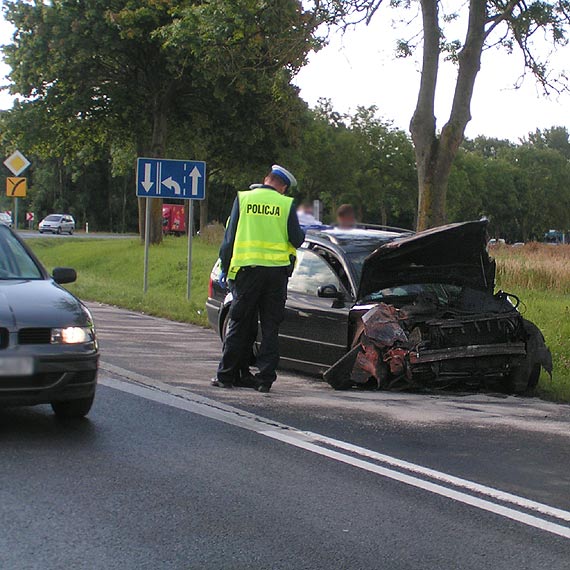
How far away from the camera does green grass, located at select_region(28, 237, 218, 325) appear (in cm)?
1788

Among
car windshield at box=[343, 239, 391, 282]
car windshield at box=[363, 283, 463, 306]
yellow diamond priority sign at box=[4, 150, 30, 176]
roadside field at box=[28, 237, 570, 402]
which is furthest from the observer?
yellow diamond priority sign at box=[4, 150, 30, 176]

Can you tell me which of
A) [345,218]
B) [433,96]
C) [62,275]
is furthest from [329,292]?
[433,96]

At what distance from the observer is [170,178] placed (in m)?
18.4

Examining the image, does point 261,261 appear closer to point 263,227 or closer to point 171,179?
point 263,227

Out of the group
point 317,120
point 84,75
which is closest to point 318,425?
point 84,75

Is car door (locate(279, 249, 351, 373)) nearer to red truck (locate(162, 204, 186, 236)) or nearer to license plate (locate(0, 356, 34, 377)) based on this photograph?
license plate (locate(0, 356, 34, 377))

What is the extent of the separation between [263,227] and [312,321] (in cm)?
151

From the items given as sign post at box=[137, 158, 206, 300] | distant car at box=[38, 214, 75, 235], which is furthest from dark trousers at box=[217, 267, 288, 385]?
distant car at box=[38, 214, 75, 235]

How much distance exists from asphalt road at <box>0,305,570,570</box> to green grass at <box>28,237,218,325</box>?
26.6 ft

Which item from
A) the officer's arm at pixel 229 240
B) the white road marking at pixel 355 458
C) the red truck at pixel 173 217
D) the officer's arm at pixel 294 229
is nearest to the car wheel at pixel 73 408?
the white road marking at pixel 355 458

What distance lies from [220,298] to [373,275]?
2.53m

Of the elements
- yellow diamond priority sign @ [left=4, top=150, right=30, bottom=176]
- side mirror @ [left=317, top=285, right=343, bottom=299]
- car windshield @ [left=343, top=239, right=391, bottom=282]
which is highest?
yellow diamond priority sign @ [left=4, top=150, right=30, bottom=176]

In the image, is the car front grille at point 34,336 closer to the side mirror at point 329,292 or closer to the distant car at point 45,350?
the distant car at point 45,350

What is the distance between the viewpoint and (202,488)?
17.3ft
